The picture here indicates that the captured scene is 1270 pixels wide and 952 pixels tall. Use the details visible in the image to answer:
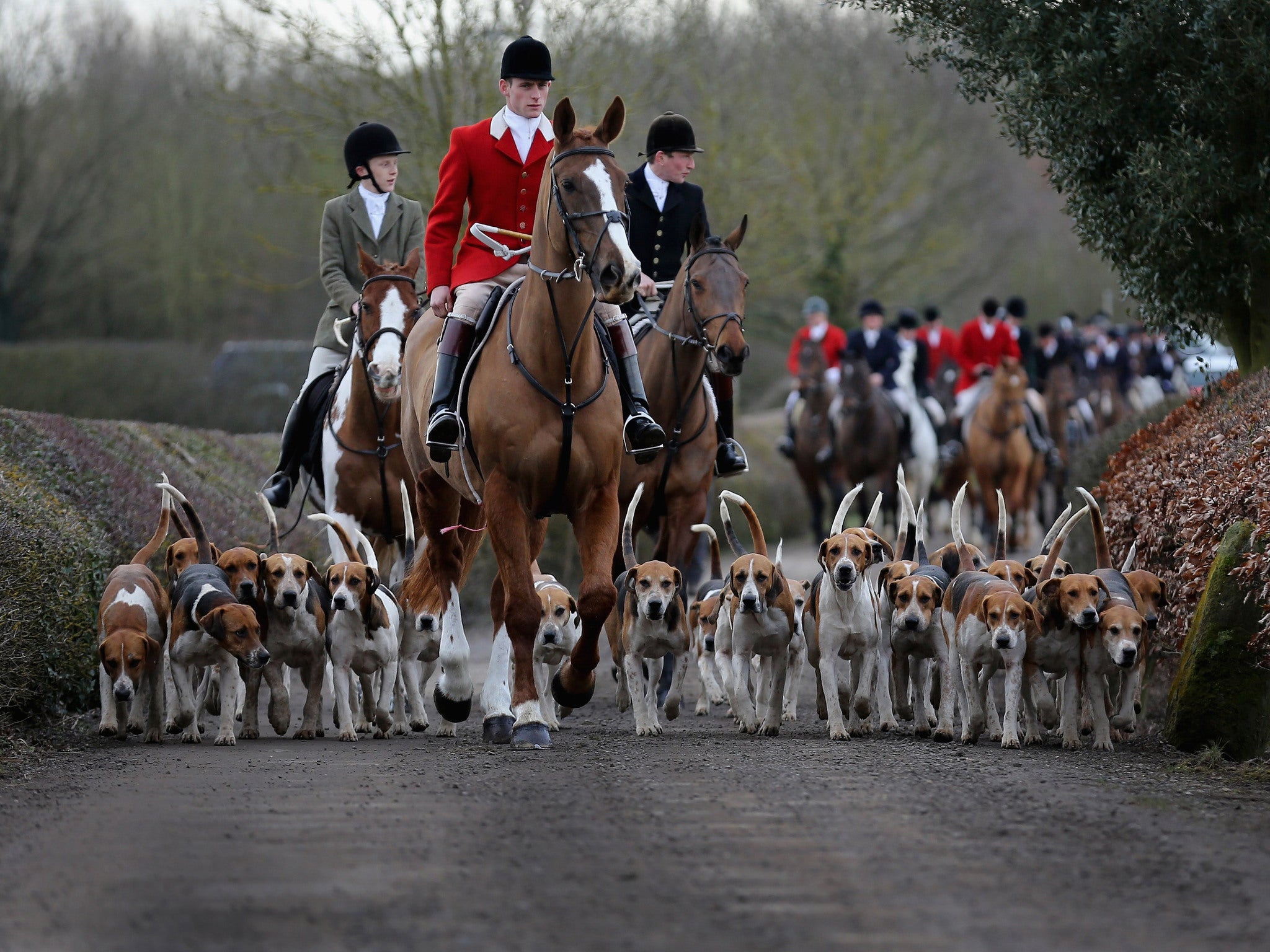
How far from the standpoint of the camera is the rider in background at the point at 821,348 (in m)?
21.5

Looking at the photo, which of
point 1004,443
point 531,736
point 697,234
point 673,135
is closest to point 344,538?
point 531,736

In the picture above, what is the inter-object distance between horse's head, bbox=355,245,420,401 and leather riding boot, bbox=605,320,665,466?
162cm

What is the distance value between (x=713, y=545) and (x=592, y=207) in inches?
146

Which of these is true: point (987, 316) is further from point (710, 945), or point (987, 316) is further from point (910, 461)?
point (710, 945)

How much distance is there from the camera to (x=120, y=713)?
30.7ft

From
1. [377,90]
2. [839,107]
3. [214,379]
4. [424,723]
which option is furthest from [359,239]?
[839,107]

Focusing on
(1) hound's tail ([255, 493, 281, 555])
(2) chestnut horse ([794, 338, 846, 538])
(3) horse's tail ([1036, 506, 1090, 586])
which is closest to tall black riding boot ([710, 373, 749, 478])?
(3) horse's tail ([1036, 506, 1090, 586])

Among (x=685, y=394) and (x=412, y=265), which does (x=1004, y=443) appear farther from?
(x=412, y=265)

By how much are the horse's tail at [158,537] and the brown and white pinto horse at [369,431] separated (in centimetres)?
88

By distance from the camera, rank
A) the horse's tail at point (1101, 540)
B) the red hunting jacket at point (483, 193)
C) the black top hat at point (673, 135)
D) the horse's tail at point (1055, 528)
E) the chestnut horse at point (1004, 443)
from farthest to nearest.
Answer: the chestnut horse at point (1004, 443), the black top hat at point (673, 135), the horse's tail at point (1055, 528), the horse's tail at point (1101, 540), the red hunting jacket at point (483, 193)

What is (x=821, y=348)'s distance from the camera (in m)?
21.6

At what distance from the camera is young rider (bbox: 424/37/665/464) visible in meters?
8.77

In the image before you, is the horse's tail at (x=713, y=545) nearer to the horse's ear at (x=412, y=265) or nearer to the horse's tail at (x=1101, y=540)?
the horse's tail at (x=1101, y=540)

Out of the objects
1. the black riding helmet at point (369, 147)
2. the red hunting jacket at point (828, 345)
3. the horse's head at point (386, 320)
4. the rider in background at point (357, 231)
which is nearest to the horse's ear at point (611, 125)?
the horse's head at point (386, 320)
